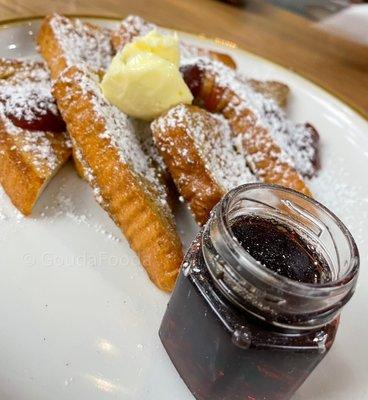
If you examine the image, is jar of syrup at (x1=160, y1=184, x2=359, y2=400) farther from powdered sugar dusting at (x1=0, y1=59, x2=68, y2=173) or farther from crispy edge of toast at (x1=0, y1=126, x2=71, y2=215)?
powdered sugar dusting at (x1=0, y1=59, x2=68, y2=173)

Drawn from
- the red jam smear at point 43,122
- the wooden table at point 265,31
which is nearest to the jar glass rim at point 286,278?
the red jam smear at point 43,122

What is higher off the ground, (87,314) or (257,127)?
(257,127)

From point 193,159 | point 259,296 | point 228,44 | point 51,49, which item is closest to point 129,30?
point 51,49

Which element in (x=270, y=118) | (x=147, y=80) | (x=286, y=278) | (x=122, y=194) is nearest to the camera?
(x=286, y=278)

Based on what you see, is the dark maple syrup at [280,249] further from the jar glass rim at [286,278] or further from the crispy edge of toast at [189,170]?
the crispy edge of toast at [189,170]

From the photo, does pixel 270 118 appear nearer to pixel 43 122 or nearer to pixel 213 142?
pixel 213 142

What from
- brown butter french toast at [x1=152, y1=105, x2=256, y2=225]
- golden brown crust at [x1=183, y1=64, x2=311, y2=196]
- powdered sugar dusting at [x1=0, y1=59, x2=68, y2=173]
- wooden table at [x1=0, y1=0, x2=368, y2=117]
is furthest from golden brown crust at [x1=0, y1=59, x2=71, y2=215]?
wooden table at [x1=0, y1=0, x2=368, y2=117]
